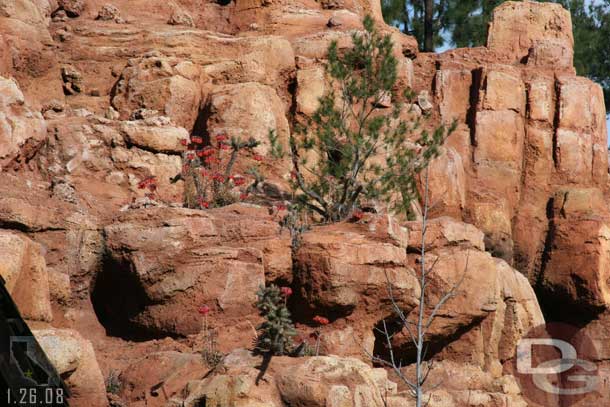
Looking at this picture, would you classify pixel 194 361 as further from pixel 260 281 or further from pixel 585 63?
pixel 585 63

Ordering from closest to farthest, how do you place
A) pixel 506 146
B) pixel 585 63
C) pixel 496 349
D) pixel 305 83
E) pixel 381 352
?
pixel 381 352 < pixel 496 349 < pixel 305 83 < pixel 506 146 < pixel 585 63

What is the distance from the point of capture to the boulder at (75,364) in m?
9.66

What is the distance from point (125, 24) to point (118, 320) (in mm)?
6537

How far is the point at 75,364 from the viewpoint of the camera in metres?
9.88

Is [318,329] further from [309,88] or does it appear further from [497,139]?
[497,139]

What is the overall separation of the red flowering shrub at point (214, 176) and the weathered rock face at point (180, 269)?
4.46ft

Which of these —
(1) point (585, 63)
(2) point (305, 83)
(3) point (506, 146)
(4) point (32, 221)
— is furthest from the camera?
(1) point (585, 63)

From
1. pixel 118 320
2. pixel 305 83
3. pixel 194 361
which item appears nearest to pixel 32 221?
pixel 118 320

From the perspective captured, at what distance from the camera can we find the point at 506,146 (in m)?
18.4

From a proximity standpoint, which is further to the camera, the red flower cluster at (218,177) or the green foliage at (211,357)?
the red flower cluster at (218,177)

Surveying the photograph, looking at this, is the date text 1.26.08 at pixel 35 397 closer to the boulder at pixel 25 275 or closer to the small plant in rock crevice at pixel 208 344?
the boulder at pixel 25 275

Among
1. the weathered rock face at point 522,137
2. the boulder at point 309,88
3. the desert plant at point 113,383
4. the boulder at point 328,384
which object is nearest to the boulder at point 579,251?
the weathered rock face at point 522,137

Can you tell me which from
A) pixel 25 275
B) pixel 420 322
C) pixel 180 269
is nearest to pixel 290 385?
pixel 420 322

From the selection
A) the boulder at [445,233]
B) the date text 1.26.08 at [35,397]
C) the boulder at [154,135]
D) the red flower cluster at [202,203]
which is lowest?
the boulder at [445,233]
